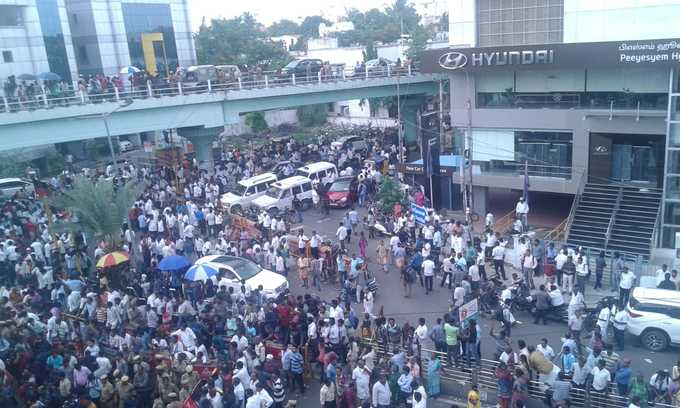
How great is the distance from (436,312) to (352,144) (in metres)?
22.8

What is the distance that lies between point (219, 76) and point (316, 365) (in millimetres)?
20709

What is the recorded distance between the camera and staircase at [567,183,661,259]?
67.1ft

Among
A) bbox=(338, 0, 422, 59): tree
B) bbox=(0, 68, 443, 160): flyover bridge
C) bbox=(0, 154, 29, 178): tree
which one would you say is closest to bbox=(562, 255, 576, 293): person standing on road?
bbox=(0, 68, 443, 160): flyover bridge

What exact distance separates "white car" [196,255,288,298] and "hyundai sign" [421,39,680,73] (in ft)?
39.0

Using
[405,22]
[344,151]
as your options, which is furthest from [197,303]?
[405,22]

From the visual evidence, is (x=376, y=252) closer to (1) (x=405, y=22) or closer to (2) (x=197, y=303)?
(2) (x=197, y=303)

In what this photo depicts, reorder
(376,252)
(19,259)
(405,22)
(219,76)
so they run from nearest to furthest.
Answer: (19,259) < (376,252) < (219,76) < (405,22)

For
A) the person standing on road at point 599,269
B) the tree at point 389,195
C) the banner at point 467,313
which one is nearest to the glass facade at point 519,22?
the tree at point 389,195

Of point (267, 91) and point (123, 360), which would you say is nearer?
point (123, 360)

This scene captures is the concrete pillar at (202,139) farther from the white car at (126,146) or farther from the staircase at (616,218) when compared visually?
the staircase at (616,218)

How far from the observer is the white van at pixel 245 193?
2547 cm

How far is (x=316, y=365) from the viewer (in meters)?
13.4

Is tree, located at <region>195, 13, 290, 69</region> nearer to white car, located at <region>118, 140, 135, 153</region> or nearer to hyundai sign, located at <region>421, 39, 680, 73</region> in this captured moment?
white car, located at <region>118, 140, 135, 153</region>

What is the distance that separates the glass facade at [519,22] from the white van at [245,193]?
34.8 ft
